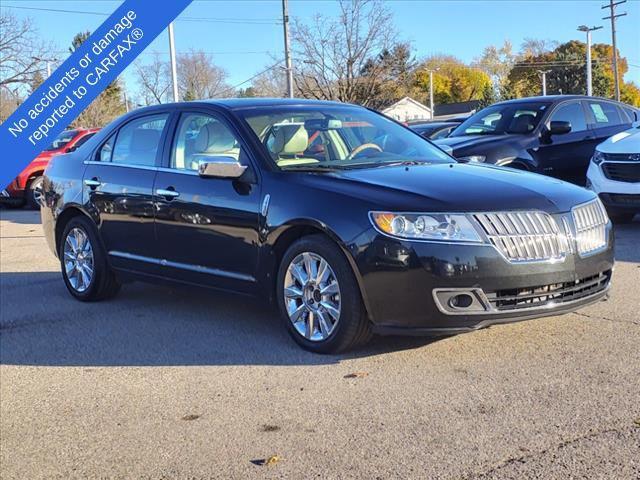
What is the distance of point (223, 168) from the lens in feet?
15.9

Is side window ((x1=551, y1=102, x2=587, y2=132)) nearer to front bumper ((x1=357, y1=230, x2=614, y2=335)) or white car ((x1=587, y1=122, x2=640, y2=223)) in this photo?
white car ((x1=587, y1=122, x2=640, y2=223))

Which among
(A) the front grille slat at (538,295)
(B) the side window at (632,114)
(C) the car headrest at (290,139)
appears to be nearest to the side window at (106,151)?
(C) the car headrest at (290,139)

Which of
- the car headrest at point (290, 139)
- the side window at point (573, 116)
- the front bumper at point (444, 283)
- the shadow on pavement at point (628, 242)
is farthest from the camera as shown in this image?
the side window at point (573, 116)

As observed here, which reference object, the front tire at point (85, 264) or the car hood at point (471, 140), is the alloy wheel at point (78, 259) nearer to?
the front tire at point (85, 264)

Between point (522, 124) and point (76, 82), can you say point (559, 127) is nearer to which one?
point (522, 124)

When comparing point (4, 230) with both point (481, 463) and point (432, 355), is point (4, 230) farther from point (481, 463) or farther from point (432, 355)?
point (481, 463)

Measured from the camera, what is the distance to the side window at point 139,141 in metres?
5.81

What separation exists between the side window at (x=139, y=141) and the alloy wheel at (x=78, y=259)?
0.81 meters

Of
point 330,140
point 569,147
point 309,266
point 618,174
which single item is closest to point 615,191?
point 618,174

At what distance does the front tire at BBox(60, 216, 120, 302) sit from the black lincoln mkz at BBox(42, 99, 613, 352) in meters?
0.02

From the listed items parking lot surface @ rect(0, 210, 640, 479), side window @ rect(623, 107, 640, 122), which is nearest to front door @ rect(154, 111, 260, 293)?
parking lot surface @ rect(0, 210, 640, 479)

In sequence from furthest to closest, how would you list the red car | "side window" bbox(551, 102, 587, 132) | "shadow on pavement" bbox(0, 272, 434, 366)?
the red car
"side window" bbox(551, 102, 587, 132)
"shadow on pavement" bbox(0, 272, 434, 366)

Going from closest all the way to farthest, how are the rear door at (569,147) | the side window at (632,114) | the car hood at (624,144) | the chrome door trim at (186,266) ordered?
the chrome door trim at (186,266)
the car hood at (624,144)
the rear door at (569,147)
the side window at (632,114)

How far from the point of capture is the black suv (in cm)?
955
